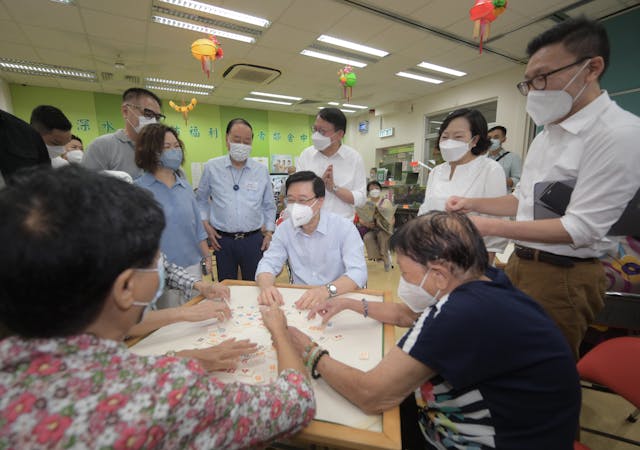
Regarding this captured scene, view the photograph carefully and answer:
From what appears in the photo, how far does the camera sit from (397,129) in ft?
30.0

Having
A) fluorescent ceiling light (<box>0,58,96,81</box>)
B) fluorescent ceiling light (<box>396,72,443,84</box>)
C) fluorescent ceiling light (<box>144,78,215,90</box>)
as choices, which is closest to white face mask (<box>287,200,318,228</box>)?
fluorescent ceiling light (<box>396,72,443,84</box>)

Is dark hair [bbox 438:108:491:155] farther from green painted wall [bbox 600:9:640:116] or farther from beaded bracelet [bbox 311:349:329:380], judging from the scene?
green painted wall [bbox 600:9:640:116]

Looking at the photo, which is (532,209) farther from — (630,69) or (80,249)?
(630,69)

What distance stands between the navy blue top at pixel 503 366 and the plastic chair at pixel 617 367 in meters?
0.67

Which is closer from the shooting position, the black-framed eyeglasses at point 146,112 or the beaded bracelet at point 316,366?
the beaded bracelet at point 316,366

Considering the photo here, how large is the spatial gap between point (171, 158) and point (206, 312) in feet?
3.77

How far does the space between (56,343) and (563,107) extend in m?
1.84

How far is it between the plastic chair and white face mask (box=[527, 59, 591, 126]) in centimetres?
104

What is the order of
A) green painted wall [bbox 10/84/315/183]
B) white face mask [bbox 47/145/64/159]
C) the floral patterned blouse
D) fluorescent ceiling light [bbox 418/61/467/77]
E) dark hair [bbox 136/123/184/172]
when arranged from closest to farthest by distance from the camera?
the floral patterned blouse, dark hair [bbox 136/123/184/172], white face mask [bbox 47/145/64/159], fluorescent ceiling light [bbox 418/61/467/77], green painted wall [bbox 10/84/315/183]

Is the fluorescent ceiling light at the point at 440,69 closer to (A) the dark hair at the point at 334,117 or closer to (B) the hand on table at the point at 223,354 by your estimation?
(A) the dark hair at the point at 334,117

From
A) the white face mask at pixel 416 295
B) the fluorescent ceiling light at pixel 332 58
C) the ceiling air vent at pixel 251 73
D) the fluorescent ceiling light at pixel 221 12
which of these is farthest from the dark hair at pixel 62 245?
the ceiling air vent at pixel 251 73

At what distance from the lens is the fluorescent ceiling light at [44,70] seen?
535 cm

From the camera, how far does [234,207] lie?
2.53m

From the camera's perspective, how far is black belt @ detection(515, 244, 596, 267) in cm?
122
